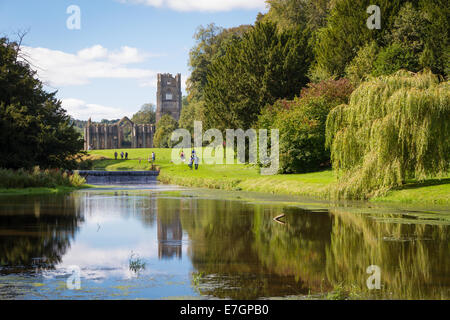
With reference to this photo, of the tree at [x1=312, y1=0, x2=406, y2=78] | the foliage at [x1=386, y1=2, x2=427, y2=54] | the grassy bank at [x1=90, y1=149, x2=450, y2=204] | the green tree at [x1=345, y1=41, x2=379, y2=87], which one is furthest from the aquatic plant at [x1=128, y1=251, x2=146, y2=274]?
the foliage at [x1=386, y1=2, x2=427, y2=54]

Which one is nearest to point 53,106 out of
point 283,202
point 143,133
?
point 283,202

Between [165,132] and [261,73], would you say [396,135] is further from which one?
[165,132]

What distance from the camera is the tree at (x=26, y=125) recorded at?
42406mm

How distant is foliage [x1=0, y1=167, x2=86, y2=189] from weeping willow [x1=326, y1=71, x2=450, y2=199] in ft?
71.2

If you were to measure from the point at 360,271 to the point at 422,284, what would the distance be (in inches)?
59.7

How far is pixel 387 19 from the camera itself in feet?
191

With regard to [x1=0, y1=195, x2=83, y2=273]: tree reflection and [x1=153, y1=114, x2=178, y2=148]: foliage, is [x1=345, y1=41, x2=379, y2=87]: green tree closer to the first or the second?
[x1=0, y1=195, x2=83, y2=273]: tree reflection

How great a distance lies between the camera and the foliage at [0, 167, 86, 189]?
38969mm

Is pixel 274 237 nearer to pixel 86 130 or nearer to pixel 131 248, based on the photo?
pixel 131 248

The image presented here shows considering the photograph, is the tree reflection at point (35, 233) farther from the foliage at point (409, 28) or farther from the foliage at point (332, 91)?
the foliage at point (409, 28)

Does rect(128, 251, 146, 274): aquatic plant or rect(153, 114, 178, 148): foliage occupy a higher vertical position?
rect(153, 114, 178, 148): foliage

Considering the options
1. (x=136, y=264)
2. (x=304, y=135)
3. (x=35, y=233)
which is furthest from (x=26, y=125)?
(x=136, y=264)

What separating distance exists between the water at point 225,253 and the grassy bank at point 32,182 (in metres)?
13.4

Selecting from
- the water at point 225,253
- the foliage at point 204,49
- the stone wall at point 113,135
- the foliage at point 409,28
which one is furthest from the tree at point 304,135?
the stone wall at point 113,135
